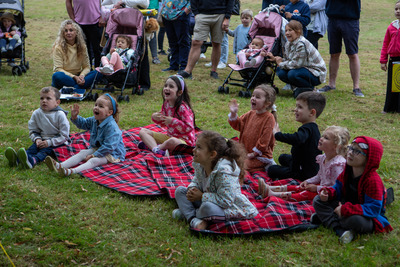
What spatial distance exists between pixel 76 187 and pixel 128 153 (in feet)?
3.64

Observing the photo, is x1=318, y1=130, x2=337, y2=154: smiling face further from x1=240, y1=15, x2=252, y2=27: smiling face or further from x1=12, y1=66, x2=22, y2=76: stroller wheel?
x1=12, y1=66, x2=22, y2=76: stroller wheel

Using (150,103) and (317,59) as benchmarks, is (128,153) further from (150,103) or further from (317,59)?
(317,59)

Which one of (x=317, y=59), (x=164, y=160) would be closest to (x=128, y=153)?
(x=164, y=160)

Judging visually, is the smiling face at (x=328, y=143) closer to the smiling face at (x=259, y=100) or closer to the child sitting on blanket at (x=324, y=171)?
the child sitting on blanket at (x=324, y=171)

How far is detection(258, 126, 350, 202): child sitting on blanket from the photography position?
4.07 metres

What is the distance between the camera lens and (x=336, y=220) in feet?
12.1

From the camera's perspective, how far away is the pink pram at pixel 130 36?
7.90 m

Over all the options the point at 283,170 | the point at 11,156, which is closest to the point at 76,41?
the point at 11,156

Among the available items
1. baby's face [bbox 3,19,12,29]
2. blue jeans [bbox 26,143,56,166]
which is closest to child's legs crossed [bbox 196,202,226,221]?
blue jeans [bbox 26,143,56,166]

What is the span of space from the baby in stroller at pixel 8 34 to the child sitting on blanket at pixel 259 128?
6.08 metres

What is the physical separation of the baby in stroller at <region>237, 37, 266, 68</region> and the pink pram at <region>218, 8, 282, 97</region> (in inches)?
3.2

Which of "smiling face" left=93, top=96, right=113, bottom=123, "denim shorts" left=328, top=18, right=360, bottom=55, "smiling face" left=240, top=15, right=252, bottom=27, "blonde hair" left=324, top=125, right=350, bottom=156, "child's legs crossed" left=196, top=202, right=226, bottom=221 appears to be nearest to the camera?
"child's legs crossed" left=196, top=202, right=226, bottom=221

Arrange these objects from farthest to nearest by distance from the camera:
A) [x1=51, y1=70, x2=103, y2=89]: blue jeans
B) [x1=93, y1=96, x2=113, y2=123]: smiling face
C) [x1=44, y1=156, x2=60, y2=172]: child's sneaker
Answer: [x1=51, y1=70, x2=103, y2=89]: blue jeans < [x1=93, y1=96, x2=113, y2=123]: smiling face < [x1=44, y1=156, x2=60, y2=172]: child's sneaker

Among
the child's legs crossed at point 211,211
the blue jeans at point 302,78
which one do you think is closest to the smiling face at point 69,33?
the blue jeans at point 302,78
